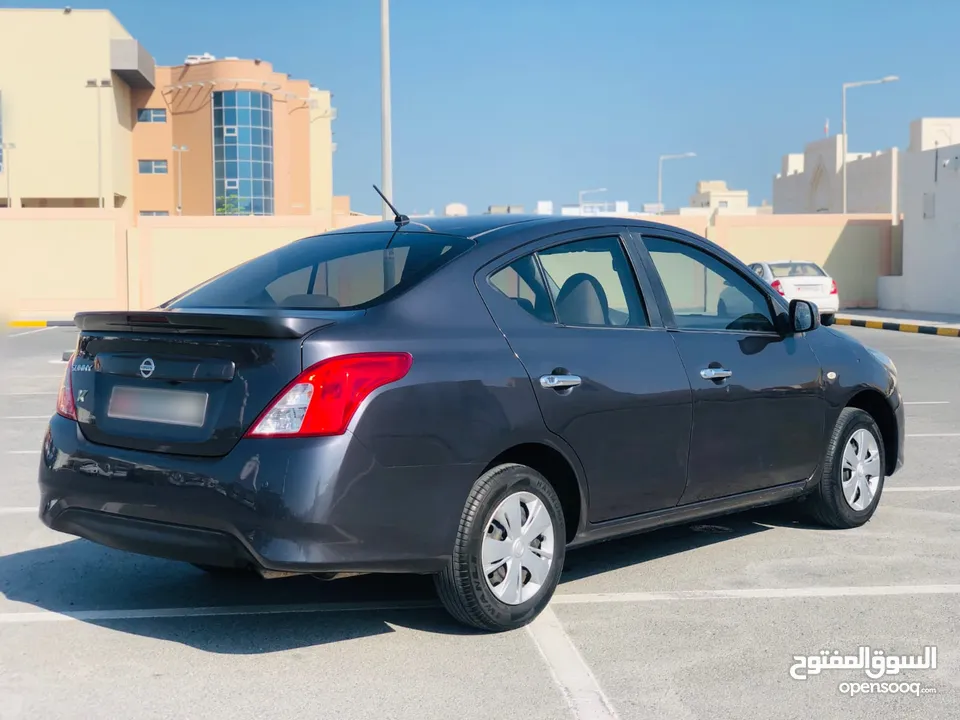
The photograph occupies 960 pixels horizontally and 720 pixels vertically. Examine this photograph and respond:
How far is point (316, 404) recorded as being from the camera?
13.6 ft

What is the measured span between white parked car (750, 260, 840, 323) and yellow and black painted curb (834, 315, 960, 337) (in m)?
0.83

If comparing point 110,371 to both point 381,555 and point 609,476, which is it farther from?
point 609,476

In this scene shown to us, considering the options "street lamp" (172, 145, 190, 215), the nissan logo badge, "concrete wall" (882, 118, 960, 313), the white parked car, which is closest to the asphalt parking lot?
the nissan logo badge

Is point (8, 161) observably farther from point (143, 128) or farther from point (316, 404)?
point (316, 404)

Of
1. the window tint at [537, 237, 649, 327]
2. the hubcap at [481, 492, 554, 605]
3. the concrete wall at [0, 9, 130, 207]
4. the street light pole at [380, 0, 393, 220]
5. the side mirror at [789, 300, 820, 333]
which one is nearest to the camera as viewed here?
the hubcap at [481, 492, 554, 605]

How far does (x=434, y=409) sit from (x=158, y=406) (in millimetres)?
1015

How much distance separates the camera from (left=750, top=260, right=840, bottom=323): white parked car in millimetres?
28250

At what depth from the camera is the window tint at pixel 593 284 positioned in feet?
16.7

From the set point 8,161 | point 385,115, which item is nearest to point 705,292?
point 385,115

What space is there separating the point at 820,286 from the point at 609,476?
82.3 feet

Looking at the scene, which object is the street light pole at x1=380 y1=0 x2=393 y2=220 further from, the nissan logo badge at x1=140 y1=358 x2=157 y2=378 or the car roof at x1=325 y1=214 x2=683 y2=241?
the nissan logo badge at x1=140 y1=358 x2=157 y2=378

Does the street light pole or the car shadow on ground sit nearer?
the car shadow on ground

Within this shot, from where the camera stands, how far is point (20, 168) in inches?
2219

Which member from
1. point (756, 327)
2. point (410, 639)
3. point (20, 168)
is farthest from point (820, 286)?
point (20, 168)
